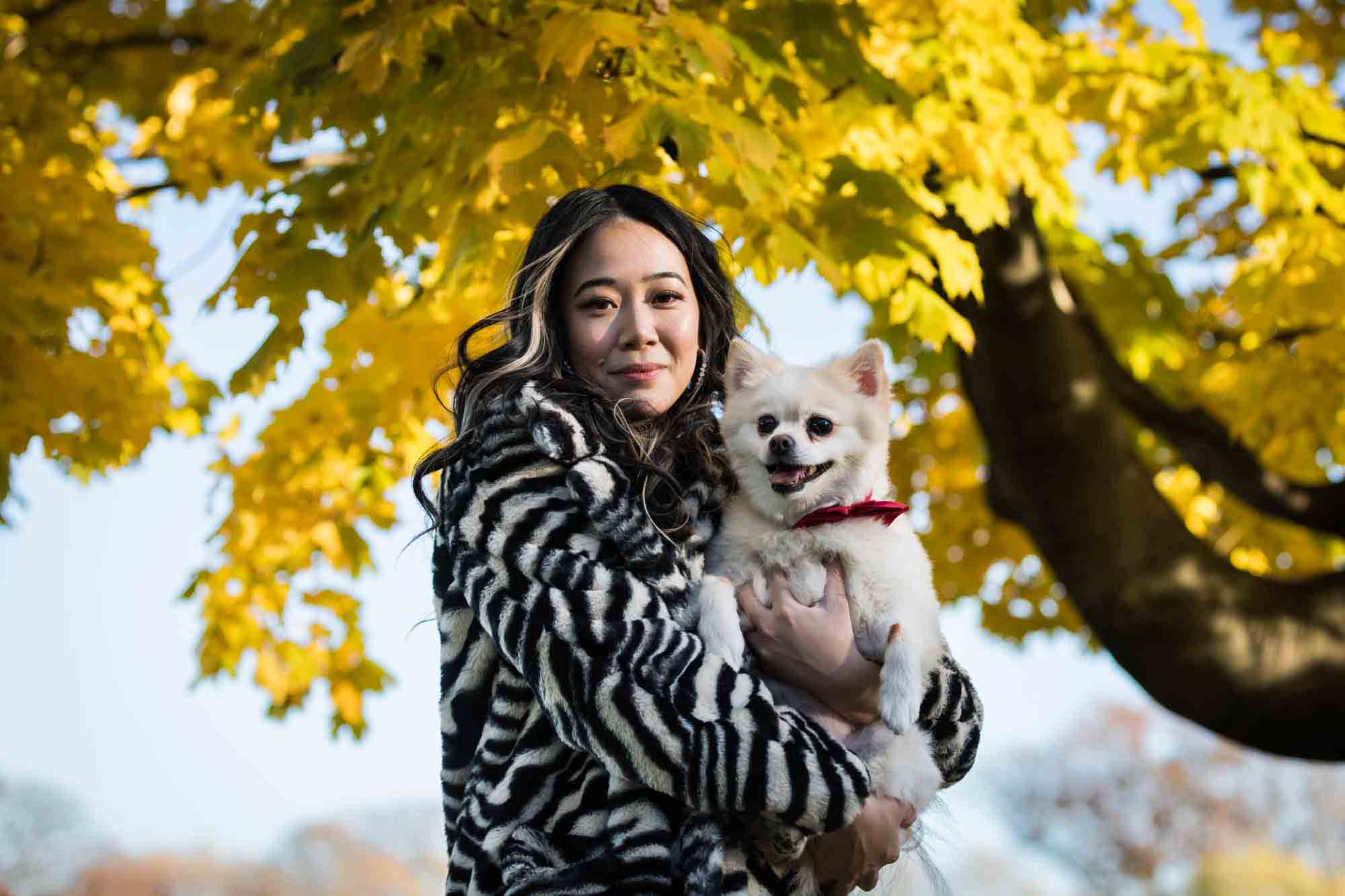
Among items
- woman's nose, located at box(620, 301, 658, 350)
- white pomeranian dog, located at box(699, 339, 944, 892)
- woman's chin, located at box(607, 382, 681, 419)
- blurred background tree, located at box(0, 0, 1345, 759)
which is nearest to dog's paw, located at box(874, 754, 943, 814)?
white pomeranian dog, located at box(699, 339, 944, 892)

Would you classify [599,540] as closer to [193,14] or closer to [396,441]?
[396,441]

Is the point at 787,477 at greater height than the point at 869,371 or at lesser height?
lesser

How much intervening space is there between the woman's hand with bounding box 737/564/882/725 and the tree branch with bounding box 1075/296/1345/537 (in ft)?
14.6

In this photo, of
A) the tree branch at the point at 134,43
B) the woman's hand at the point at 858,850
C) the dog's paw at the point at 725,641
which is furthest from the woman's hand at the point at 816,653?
the tree branch at the point at 134,43

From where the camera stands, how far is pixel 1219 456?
671 centimetres

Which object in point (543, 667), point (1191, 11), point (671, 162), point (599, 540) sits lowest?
point (543, 667)

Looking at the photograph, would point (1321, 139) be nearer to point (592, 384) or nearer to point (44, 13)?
point (592, 384)

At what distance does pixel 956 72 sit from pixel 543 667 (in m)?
3.78

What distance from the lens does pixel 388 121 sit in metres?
3.99

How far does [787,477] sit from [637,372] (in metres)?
0.39

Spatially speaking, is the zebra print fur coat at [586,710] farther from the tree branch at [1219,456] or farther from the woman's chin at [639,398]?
the tree branch at [1219,456]

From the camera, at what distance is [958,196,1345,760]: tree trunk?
596cm

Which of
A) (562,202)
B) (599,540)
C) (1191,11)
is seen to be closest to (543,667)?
(599,540)

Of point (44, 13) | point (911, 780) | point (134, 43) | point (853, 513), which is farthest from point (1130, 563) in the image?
point (44, 13)
